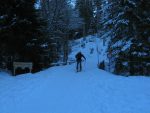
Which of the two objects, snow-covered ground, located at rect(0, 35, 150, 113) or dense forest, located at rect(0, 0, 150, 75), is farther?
dense forest, located at rect(0, 0, 150, 75)

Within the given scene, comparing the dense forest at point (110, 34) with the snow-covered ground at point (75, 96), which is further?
the dense forest at point (110, 34)

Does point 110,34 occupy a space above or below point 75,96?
above

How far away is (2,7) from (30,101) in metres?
15.2

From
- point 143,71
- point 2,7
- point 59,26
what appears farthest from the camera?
point 59,26

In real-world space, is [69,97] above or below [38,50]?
below

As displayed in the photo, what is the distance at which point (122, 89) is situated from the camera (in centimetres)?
1723

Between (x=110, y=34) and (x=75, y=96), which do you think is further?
(x=110, y=34)

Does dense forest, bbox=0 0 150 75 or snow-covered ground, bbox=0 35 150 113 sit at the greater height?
dense forest, bbox=0 0 150 75

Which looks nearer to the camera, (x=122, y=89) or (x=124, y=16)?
(x=122, y=89)

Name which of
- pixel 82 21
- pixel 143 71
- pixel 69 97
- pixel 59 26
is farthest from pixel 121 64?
pixel 82 21

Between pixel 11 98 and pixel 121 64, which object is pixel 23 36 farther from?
pixel 11 98

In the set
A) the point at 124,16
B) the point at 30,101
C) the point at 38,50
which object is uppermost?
the point at 124,16

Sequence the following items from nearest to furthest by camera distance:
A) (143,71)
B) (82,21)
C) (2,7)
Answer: (143,71) → (2,7) → (82,21)

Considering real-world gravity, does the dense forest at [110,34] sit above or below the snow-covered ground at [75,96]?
above
